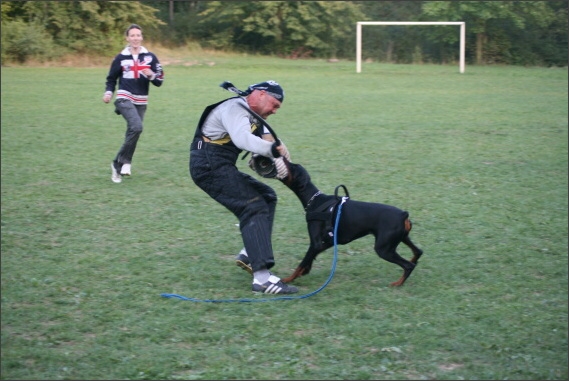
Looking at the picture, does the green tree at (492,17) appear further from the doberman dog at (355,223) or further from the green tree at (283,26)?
the doberman dog at (355,223)

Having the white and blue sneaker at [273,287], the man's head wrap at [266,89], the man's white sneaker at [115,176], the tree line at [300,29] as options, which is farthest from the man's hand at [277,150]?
the tree line at [300,29]

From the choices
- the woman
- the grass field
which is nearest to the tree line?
the grass field

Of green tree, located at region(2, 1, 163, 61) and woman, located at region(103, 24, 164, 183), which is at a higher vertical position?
green tree, located at region(2, 1, 163, 61)

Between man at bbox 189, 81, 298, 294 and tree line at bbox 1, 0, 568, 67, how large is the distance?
24.2m

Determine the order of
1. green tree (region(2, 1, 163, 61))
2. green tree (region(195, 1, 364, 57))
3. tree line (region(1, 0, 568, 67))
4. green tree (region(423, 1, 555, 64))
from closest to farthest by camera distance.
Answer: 1. green tree (region(423, 1, 555, 64))
2. tree line (region(1, 0, 568, 67))
3. green tree (region(2, 1, 163, 61))
4. green tree (region(195, 1, 364, 57))

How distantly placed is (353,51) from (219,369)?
31.3 metres

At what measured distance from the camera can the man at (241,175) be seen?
530 centimetres

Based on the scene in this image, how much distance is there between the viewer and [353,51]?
34.2 metres

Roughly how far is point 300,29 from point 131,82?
2581cm

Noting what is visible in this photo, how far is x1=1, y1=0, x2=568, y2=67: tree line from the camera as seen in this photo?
29016 mm

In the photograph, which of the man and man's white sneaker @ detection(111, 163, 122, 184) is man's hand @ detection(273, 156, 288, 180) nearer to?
the man

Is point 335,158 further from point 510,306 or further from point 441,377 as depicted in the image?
point 441,377

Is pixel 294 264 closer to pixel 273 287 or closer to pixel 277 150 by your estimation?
pixel 273 287

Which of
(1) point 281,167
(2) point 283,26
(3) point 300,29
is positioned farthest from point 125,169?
(2) point 283,26
